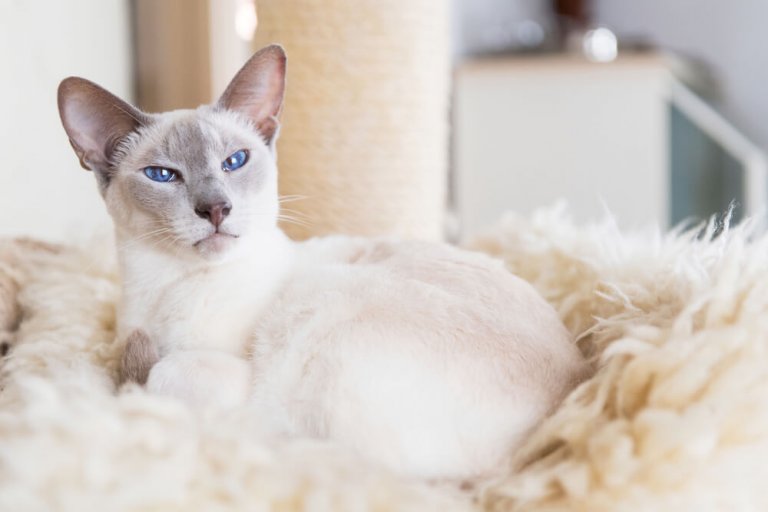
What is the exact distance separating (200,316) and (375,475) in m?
0.33

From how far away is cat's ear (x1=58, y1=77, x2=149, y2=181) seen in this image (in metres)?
0.85

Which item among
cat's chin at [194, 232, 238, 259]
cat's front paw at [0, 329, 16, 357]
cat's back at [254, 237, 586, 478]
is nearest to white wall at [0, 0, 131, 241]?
cat's front paw at [0, 329, 16, 357]

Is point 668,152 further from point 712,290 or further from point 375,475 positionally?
point 375,475

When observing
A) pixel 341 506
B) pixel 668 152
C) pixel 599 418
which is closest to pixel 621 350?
pixel 599 418

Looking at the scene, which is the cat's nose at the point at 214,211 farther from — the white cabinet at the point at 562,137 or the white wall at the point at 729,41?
the white wall at the point at 729,41

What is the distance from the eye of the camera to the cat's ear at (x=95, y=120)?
85 centimetres

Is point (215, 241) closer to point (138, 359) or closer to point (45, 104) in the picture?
point (138, 359)

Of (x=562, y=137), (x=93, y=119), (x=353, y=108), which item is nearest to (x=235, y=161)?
(x=93, y=119)

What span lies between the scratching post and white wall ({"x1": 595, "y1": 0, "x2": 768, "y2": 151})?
2.71m

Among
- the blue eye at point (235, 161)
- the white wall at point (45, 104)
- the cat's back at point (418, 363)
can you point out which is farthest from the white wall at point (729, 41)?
the blue eye at point (235, 161)

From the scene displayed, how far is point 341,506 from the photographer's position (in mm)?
611

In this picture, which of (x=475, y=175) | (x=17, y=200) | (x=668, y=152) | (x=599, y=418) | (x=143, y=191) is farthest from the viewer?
(x=475, y=175)

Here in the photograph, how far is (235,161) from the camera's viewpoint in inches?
35.2

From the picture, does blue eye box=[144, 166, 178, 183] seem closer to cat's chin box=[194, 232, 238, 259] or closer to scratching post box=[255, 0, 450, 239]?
cat's chin box=[194, 232, 238, 259]
